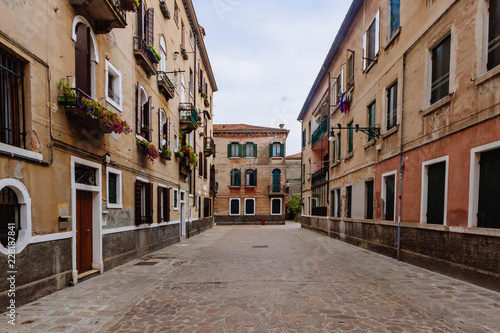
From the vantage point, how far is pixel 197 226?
750 inches

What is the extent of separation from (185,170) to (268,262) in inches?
335

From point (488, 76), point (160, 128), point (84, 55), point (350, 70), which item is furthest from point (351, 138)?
point (84, 55)

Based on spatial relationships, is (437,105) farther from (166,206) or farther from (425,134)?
(166,206)

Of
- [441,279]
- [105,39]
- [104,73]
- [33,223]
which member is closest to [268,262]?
[441,279]

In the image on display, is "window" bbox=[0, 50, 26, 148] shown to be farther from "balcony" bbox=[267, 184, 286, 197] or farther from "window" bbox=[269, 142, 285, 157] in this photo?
"window" bbox=[269, 142, 285, 157]

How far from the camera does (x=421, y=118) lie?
799cm

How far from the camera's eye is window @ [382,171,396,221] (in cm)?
954

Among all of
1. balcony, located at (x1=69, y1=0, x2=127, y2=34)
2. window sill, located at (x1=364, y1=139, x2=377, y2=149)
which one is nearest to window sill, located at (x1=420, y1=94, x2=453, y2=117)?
window sill, located at (x1=364, y1=139, x2=377, y2=149)

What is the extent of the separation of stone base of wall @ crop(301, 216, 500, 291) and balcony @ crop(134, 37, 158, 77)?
32.2 feet

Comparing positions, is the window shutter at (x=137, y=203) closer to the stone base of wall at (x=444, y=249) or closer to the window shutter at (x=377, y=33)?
the stone base of wall at (x=444, y=249)

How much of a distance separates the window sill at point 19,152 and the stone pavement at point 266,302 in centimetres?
246

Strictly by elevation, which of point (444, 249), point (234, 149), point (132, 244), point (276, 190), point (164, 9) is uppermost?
point (164, 9)

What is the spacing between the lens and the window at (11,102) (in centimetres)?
469

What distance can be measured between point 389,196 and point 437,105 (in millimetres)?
3719
